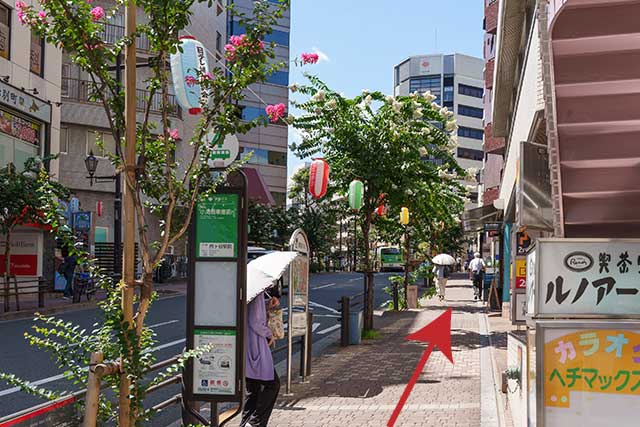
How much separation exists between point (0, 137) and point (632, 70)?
2376 cm

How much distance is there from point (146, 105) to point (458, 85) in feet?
354

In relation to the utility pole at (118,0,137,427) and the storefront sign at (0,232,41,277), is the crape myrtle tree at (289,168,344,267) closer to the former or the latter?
the storefront sign at (0,232,41,277)

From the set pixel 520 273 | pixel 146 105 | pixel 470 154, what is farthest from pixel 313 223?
pixel 146 105

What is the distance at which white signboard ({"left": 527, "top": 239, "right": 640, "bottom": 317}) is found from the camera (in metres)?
4.43

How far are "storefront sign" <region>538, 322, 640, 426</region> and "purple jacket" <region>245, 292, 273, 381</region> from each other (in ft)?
11.6

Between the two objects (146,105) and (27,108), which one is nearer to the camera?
(146,105)

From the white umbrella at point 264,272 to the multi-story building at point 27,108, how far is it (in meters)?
19.3

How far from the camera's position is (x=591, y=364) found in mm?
4488

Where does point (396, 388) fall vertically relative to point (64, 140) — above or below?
below

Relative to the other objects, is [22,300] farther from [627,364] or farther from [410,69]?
[410,69]

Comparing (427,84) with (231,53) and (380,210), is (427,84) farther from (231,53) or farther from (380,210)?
(231,53)

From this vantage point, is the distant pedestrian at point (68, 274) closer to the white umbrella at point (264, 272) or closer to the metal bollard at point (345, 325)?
the metal bollard at point (345, 325)
